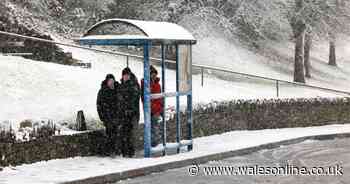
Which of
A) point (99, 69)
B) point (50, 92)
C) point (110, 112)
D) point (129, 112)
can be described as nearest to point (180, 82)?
point (129, 112)

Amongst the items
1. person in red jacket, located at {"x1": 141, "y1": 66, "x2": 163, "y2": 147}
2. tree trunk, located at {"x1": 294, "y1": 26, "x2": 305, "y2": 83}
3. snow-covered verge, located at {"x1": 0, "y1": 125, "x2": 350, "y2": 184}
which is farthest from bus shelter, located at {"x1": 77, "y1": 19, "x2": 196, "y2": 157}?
tree trunk, located at {"x1": 294, "y1": 26, "x2": 305, "y2": 83}

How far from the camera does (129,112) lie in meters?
16.1

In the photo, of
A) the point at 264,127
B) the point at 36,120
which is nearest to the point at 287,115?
the point at 264,127

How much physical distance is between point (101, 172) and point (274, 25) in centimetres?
2385

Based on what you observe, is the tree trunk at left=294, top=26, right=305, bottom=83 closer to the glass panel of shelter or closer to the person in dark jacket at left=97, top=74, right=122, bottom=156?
the glass panel of shelter

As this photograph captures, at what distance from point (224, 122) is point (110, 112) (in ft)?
22.0

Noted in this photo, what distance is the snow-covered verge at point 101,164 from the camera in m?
12.8

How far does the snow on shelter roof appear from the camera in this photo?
15859 millimetres

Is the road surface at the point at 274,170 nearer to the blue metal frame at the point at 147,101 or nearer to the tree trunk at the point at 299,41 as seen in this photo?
the blue metal frame at the point at 147,101

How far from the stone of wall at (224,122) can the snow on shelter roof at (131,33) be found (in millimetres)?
2025

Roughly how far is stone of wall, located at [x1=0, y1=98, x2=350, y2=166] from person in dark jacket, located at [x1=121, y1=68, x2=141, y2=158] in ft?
1.62

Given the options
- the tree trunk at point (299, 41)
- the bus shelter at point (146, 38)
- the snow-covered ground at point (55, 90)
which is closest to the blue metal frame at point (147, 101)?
the bus shelter at point (146, 38)

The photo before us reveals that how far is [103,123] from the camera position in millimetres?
16406

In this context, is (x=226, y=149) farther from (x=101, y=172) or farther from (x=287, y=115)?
(x=287, y=115)
